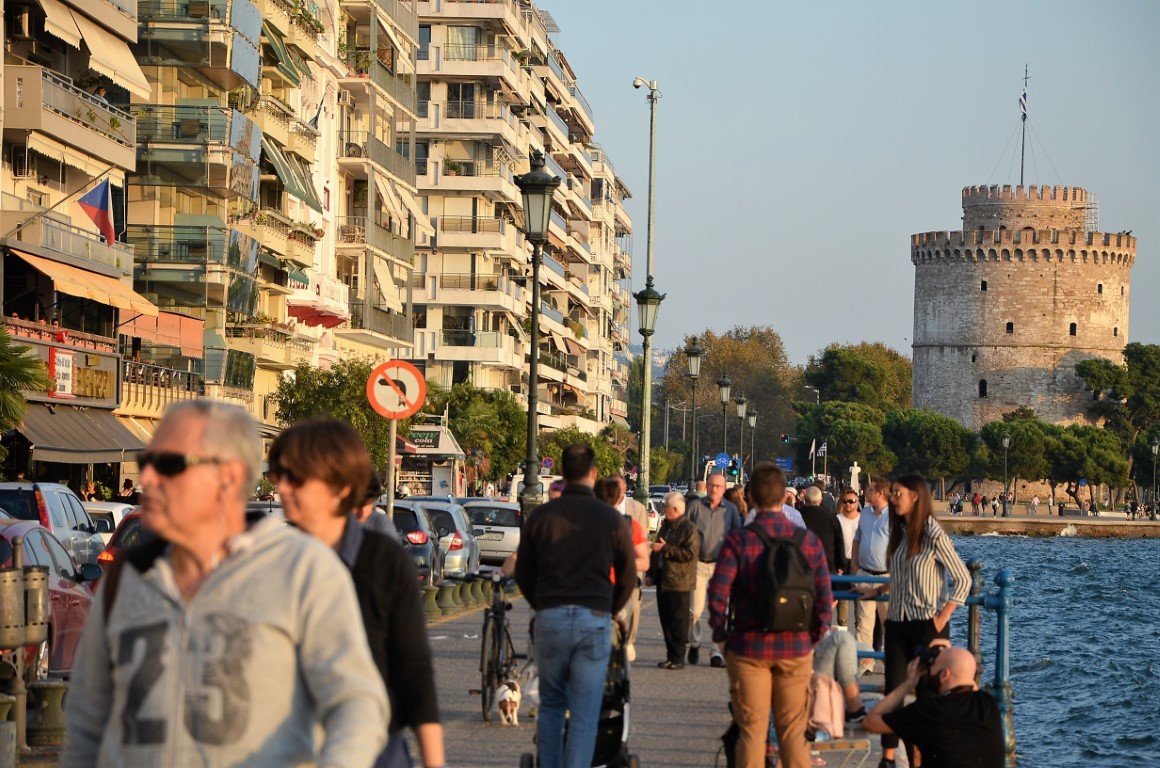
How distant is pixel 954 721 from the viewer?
7.45m

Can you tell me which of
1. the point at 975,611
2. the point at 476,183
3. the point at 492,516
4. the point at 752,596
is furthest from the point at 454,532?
the point at 476,183

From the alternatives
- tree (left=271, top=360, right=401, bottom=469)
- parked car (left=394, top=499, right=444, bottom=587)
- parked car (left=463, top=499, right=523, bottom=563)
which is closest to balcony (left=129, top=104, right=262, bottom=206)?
tree (left=271, top=360, right=401, bottom=469)

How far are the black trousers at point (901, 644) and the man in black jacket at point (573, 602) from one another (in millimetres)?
2301

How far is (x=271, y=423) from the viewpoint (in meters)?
52.3

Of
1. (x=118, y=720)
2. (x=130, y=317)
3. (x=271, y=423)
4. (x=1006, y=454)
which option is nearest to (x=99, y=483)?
(x=130, y=317)

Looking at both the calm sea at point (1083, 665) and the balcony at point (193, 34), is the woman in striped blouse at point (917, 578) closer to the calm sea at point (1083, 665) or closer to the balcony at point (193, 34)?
the calm sea at point (1083, 665)

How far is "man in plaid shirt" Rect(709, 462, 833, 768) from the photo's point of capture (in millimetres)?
8633

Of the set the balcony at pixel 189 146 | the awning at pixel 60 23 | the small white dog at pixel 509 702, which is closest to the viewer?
the small white dog at pixel 509 702

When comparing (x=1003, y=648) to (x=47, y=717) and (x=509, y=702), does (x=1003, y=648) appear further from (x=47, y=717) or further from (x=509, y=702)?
(x=47, y=717)

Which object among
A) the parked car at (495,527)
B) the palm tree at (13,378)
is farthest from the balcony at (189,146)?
the palm tree at (13,378)

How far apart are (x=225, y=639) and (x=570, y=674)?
479 centimetres

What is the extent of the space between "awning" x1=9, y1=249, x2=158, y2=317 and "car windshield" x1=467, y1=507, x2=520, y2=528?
26.2ft

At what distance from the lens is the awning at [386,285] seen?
62.2 m

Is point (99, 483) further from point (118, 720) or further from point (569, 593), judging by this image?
point (118, 720)
